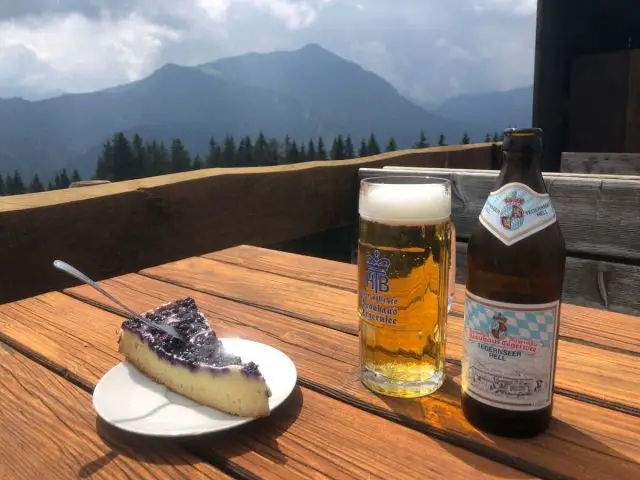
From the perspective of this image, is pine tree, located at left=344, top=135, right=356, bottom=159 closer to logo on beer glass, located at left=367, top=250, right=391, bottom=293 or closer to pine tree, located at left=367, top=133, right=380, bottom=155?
pine tree, located at left=367, top=133, right=380, bottom=155

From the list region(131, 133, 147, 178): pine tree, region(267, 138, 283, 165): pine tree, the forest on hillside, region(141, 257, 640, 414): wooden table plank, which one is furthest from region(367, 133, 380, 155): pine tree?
region(141, 257, 640, 414): wooden table plank

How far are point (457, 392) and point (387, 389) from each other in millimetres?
128

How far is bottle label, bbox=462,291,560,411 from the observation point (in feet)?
2.52

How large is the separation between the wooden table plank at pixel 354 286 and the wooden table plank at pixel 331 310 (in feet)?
0.18

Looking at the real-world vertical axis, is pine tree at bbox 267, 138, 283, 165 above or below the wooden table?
above

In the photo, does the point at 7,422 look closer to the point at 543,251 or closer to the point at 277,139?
the point at 543,251

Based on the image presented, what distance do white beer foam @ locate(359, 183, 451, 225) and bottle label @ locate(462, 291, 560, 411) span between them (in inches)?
6.6

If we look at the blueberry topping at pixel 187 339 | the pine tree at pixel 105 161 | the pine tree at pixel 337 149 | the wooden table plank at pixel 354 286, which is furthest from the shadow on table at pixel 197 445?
the pine tree at pixel 105 161

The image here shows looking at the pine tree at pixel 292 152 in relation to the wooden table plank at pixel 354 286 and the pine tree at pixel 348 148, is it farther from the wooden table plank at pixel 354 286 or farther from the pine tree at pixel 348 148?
the wooden table plank at pixel 354 286

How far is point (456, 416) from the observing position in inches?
34.6

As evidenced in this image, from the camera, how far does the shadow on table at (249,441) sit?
795 mm

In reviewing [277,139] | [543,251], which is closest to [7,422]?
[543,251]

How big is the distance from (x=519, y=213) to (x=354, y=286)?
2.97 feet

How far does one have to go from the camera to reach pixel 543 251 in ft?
2.68
